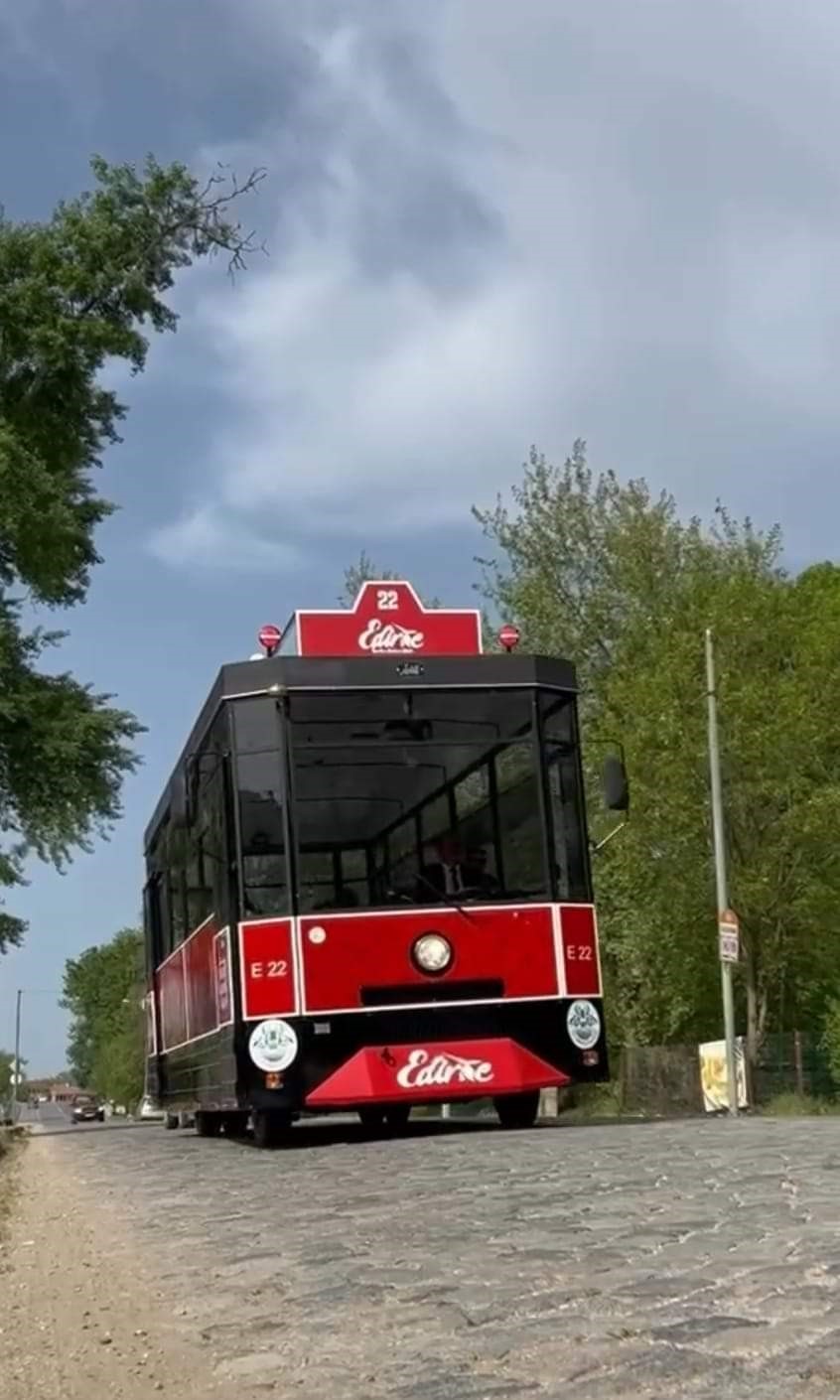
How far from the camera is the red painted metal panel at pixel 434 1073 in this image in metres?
12.9

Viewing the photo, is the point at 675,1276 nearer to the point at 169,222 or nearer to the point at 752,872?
the point at 169,222

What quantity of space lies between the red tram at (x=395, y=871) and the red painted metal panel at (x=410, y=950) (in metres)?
0.01

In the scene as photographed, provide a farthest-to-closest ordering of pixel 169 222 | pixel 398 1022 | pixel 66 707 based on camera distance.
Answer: pixel 66 707 < pixel 169 222 < pixel 398 1022

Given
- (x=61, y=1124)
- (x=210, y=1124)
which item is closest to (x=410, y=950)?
(x=210, y=1124)

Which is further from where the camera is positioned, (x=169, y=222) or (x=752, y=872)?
(x=752, y=872)

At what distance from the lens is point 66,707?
1107 inches

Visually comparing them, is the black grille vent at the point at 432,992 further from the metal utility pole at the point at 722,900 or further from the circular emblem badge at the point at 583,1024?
the metal utility pole at the point at 722,900

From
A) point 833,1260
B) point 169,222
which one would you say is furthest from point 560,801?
point 169,222

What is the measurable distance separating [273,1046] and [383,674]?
300 cm

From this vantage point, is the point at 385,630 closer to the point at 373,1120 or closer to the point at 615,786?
the point at 615,786

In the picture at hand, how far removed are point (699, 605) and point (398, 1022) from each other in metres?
23.1

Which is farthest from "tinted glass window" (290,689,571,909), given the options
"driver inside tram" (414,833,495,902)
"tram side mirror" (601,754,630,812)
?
"tram side mirror" (601,754,630,812)

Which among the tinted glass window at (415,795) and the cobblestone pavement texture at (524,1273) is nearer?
the cobblestone pavement texture at (524,1273)

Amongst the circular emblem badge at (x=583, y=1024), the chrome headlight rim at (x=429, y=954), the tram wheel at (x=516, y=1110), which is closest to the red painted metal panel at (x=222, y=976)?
the chrome headlight rim at (x=429, y=954)
